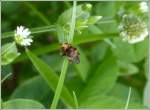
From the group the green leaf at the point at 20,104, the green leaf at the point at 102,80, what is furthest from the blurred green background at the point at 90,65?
the green leaf at the point at 20,104

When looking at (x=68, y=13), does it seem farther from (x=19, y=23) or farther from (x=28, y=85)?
(x=19, y=23)

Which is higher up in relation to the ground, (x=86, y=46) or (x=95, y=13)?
(x=95, y=13)

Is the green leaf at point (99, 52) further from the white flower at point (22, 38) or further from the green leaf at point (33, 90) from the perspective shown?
the white flower at point (22, 38)

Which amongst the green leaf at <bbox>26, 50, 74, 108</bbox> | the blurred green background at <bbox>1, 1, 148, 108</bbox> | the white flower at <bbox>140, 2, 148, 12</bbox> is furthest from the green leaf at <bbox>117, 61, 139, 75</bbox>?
the green leaf at <bbox>26, 50, 74, 108</bbox>

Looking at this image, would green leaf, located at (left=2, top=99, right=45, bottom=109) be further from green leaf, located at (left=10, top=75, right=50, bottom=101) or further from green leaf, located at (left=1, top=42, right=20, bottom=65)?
green leaf, located at (left=10, top=75, right=50, bottom=101)

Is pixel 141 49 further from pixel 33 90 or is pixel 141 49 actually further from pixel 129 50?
pixel 33 90

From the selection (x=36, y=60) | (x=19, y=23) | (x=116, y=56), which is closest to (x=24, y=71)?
(x=19, y=23)

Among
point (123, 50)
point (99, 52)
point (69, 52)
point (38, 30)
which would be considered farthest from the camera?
point (99, 52)

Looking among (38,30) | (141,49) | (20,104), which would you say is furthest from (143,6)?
(20,104)
